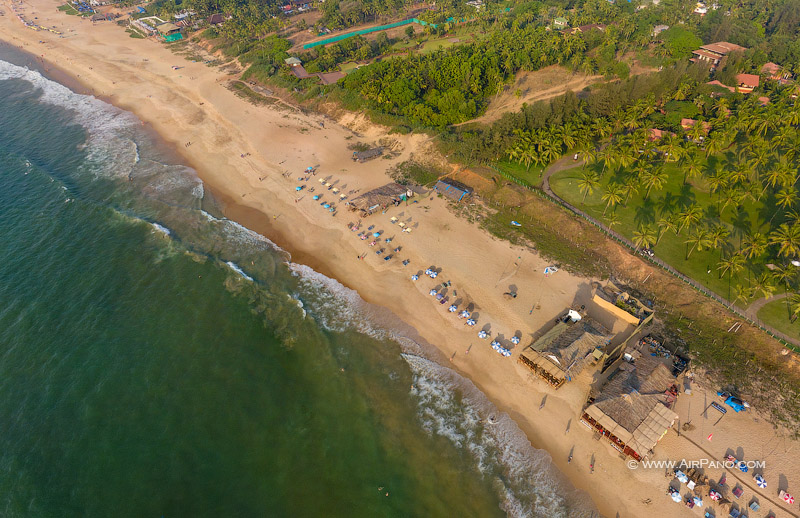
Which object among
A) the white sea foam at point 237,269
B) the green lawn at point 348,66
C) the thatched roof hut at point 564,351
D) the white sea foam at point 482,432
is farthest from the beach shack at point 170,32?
the thatched roof hut at point 564,351

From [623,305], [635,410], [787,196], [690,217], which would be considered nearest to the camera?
[635,410]

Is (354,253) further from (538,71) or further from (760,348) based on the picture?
(538,71)

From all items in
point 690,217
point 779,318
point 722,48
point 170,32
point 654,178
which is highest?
point 170,32

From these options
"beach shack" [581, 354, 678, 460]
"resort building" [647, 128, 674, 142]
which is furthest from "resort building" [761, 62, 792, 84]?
"beach shack" [581, 354, 678, 460]

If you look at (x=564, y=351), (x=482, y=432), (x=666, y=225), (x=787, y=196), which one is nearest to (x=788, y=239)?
(x=787, y=196)

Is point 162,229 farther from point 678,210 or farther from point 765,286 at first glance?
point 765,286

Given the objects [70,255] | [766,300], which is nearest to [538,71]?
[766,300]

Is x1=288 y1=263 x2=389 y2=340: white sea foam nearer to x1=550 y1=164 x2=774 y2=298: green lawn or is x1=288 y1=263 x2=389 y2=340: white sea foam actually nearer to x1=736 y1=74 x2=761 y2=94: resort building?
x1=550 y1=164 x2=774 y2=298: green lawn
